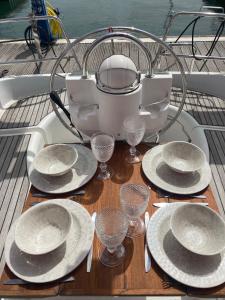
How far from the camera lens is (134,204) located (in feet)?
3.45

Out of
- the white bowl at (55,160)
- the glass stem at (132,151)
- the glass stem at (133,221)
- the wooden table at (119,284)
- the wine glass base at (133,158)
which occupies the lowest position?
the wooden table at (119,284)

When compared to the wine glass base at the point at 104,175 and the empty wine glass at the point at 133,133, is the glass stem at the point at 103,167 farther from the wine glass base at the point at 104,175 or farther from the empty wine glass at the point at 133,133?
the empty wine glass at the point at 133,133

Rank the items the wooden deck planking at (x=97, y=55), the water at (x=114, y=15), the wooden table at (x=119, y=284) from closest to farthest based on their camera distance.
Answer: the wooden table at (x=119, y=284) → the wooden deck planking at (x=97, y=55) → the water at (x=114, y=15)

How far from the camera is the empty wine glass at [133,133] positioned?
4.32 feet

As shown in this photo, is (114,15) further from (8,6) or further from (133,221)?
(133,221)

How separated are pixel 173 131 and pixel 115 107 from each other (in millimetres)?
1159

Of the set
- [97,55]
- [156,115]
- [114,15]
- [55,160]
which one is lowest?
[114,15]

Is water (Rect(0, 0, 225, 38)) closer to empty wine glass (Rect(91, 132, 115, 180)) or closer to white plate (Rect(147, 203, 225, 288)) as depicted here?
empty wine glass (Rect(91, 132, 115, 180))

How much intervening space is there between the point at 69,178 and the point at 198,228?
62 centimetres

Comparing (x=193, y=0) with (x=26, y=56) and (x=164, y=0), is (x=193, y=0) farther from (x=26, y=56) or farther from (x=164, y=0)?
(x=26, y=56)

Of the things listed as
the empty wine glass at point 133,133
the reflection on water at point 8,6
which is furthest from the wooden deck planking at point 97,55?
the reflection on water at point 8,6

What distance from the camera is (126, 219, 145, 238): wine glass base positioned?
108 cm

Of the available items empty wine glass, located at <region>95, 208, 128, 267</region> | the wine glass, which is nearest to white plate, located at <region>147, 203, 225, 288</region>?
empty wine glass, located at <region>95, 208, 128, 267</region>

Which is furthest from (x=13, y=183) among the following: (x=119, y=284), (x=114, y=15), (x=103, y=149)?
(x=114, y=15)
